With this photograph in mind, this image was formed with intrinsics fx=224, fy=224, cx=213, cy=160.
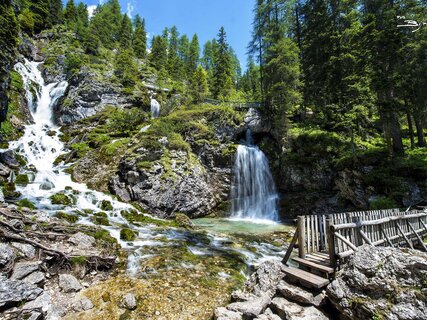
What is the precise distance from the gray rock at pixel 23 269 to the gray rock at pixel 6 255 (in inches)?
8.5

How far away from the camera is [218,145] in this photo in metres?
22.4

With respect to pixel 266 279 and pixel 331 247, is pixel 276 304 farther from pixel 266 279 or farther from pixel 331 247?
pixel 331 247

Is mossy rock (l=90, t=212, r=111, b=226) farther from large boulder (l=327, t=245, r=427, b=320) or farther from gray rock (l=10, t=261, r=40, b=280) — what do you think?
large boulder (l=327, t=245, r=427, b=320)

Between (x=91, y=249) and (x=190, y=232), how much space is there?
19.4 ft

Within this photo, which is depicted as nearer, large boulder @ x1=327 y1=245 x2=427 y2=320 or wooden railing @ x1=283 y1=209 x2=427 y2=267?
large boulder @ x1=327 y1=245 x2=427 y2=320

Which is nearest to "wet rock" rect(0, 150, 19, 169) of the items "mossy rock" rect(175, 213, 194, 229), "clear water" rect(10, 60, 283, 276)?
"clear water" rect(10, 60, 283, 276)

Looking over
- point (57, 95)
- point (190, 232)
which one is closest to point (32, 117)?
point (57, 95)

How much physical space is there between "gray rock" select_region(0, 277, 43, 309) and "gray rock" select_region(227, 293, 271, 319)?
14.9 feet

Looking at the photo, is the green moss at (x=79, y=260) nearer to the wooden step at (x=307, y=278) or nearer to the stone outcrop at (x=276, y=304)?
the stone outcrop at (x=276, y=304)

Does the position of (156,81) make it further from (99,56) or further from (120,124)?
(120,124)

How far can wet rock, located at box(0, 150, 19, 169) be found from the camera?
651 inches

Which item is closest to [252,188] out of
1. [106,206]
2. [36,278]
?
[106,206]

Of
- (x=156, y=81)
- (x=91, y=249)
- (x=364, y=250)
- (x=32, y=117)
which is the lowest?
(x=91, y=249)

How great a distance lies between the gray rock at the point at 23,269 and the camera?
18.3 ft
